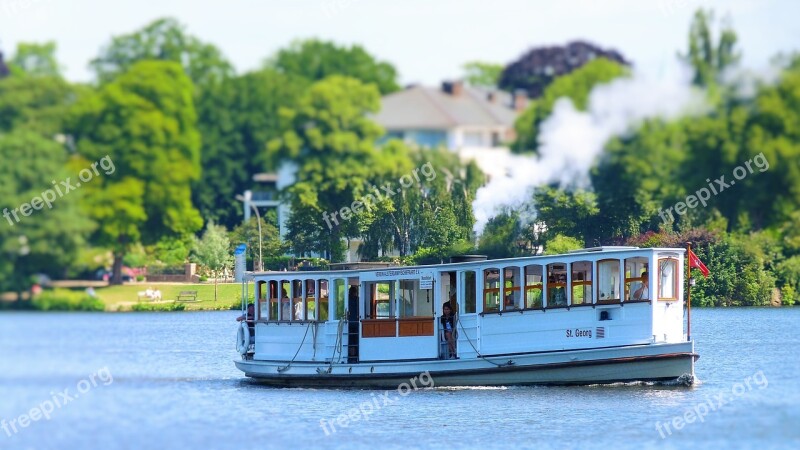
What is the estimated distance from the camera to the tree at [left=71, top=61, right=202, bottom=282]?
9306 centimetres

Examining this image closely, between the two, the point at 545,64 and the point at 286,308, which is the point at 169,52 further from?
the point at 286,308

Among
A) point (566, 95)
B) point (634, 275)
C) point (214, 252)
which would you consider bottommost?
point (634, 275)

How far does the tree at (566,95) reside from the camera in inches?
3438

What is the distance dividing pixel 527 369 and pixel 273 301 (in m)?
8.36

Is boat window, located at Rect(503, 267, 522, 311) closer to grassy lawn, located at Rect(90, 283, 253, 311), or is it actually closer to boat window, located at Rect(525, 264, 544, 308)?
boat window, located at Rect(525, 264, 544, 308)

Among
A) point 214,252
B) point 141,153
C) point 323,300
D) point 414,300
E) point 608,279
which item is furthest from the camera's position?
point 141,153

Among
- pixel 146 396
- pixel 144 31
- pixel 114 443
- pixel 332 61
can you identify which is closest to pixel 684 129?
pixel 146 396

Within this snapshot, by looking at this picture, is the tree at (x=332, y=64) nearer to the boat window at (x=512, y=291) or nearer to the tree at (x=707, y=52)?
the tree at (x=707, y=52)

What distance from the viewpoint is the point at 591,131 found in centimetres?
7488

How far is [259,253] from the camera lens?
76.1m

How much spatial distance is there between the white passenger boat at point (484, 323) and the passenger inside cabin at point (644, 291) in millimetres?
37

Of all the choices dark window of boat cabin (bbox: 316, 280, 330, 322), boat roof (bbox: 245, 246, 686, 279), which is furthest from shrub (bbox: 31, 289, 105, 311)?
dark window of boat cabin (bbox: 316, 280, 330, 322)

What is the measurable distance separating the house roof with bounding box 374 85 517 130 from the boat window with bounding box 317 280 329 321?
71.8m

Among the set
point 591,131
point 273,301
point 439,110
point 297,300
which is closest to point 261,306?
point 273,301
